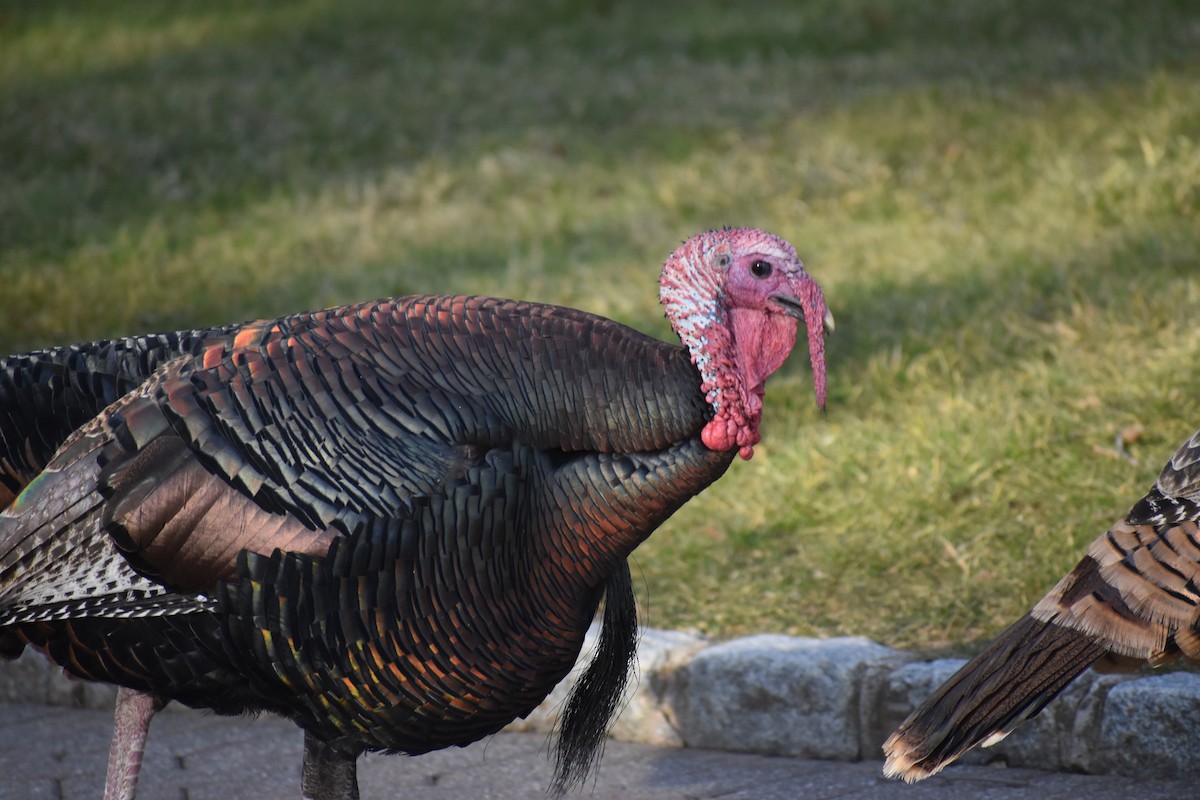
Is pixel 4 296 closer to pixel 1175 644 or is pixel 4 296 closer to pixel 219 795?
pixel 219 795

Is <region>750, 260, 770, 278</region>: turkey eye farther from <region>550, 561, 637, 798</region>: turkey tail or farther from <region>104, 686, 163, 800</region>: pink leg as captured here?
<region>104, 686, 163, 800</region>: pink leg

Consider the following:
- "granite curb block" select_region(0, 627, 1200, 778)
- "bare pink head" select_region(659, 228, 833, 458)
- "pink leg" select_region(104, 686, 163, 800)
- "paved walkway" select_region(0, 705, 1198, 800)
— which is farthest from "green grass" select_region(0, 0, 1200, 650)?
"pink leg" select_region(104, 686, 163, 800)

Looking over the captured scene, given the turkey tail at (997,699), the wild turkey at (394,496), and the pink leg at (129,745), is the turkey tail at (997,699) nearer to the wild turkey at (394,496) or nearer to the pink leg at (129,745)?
the wild turkey at (394,496)

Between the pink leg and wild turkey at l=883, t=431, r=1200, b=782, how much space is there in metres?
1.72

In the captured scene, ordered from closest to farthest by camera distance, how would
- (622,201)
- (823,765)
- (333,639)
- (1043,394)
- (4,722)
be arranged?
(333,639) < (823,765) < (4,722) < (1043,394) < (622,201)

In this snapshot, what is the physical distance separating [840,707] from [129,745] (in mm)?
1780

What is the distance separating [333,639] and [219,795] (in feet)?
4.20

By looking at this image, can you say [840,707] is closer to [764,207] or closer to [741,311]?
[741,311]

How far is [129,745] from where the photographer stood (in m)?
3.34

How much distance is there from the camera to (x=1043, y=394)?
490 centimetres

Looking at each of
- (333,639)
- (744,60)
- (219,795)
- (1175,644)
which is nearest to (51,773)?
(219,795)

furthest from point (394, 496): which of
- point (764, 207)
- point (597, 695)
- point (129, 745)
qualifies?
point (764, 207)

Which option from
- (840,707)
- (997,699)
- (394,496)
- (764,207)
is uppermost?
(394,496)

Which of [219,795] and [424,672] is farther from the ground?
[424,672]
